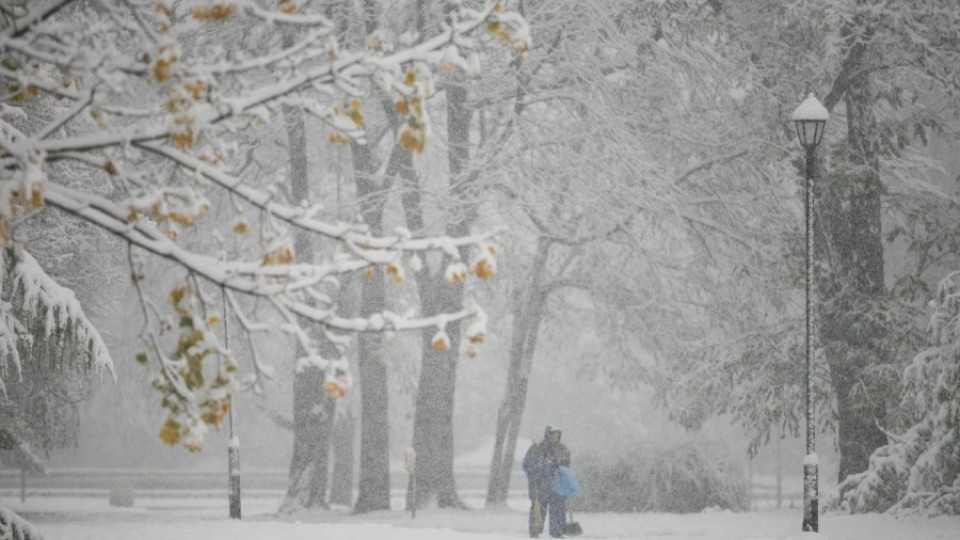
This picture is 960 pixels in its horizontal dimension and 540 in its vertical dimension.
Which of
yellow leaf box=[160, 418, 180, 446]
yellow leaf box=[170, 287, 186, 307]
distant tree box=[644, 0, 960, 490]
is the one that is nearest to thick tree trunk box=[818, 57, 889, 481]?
distant tree box=[644, 0, 960, 490]

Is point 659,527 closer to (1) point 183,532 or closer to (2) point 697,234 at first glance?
(2) point 697,234

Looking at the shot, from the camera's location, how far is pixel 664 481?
2453 centimetres

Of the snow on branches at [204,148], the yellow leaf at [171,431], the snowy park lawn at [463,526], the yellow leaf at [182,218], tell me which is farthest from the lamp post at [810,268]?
the yellow leaf at [171,431]

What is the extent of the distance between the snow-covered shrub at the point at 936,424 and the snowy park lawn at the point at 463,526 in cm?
37

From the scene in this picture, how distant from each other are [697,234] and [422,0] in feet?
21.3

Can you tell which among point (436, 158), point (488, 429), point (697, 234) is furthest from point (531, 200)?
point (488, 429)

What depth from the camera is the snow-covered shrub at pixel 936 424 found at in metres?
16.7

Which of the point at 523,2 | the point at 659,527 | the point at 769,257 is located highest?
the point at 523,2

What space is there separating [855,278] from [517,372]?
29.0ft

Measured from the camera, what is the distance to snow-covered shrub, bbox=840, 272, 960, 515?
16688mm

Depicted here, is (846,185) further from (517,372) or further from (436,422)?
(517,372)

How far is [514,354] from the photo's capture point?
27.1 m

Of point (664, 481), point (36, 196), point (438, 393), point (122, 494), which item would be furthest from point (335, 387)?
point (122, 494)

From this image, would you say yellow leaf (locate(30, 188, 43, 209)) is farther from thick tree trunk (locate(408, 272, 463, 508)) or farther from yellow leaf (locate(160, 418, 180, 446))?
thick tree trunk (locate(408, 272, 463, 508))
